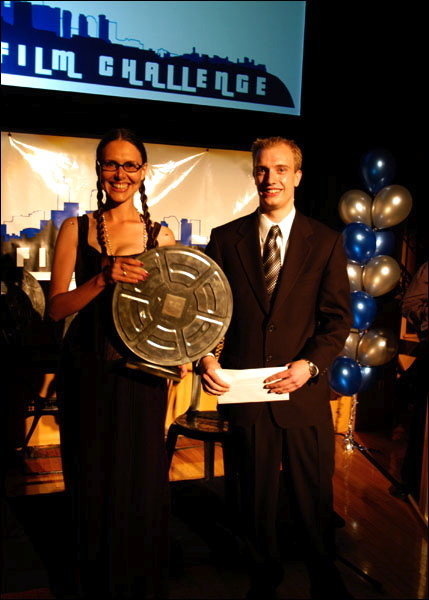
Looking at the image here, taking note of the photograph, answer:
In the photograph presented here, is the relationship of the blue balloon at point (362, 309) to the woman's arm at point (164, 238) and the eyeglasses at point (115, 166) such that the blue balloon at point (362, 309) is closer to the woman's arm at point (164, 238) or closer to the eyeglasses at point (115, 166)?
the woman's arm at point (164, 238)

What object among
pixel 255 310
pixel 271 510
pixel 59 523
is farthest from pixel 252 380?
pixel 59 523

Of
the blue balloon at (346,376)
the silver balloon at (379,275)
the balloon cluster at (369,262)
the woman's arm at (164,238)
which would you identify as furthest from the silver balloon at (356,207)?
the woman's arm at (164,238)

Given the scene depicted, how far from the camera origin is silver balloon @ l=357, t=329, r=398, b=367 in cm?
425

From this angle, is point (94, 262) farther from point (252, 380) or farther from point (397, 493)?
point (397, 493)

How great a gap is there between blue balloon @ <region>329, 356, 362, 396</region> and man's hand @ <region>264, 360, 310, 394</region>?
2298 mm

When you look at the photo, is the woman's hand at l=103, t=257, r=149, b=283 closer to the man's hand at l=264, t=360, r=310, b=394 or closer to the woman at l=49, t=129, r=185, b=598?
the woman at l=49, t=129, r=185, b=598

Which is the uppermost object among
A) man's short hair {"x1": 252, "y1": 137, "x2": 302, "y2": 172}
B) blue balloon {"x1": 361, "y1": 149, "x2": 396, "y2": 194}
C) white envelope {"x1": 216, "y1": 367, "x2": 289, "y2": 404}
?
blue balloon {"x1": 361, "y1": 149, "x2": 396, "y2": 194}

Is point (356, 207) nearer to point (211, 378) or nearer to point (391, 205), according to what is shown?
point (391, 205)

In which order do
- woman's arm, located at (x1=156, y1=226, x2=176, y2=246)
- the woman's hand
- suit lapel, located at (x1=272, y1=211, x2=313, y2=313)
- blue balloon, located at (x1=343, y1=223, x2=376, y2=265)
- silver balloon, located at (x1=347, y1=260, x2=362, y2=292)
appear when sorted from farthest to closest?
silver balloon, located at (x1=347, y1=260, x2=362, y2=292)
blue balloon, located at (x1=343, y1=223, x2=376, y2=265)
woman's arm, located at (x1=156, y1=226, x2=176, y2=246)
suit lapel, located at (x1=272, y1=211, x2=313, y2=313)
the woman's hand

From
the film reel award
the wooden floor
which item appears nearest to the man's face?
the film reel award

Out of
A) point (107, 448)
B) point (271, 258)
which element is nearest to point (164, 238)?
point (271, 258)

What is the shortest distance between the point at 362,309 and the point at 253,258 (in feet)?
7.66

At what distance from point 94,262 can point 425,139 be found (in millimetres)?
3062

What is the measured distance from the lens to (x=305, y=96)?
3.95 m
